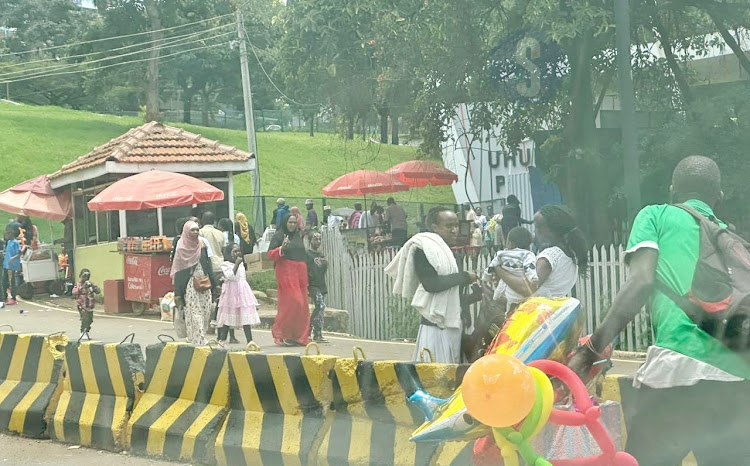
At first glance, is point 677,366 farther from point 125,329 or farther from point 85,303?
point 125,329

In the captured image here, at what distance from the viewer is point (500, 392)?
3.04 metres

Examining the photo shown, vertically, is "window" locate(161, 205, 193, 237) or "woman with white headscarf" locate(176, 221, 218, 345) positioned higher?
"window" locate(161, 205, 193, 237)

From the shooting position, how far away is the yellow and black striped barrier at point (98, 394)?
24.5 ft

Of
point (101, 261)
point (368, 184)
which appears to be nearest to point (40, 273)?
point (101, 261)

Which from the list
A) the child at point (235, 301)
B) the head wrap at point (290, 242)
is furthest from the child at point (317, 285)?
the child at point (235, 301)

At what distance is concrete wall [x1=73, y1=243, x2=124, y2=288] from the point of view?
20.3 m

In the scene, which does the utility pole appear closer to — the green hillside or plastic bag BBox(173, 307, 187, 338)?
the green hillside

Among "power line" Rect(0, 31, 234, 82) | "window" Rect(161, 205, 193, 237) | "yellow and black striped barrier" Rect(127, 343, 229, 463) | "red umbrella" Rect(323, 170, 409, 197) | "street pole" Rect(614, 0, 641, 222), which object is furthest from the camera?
"power line" Rect(0, 31, 234, 82)

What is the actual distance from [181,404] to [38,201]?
56.6ft

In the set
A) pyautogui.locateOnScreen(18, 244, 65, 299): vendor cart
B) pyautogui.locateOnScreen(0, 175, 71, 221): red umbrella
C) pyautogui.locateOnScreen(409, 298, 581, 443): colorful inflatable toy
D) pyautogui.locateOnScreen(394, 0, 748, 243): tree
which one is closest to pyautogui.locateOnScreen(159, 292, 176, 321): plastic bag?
pyautogui.locateOnScreen(394, 0, 748, 243): tree

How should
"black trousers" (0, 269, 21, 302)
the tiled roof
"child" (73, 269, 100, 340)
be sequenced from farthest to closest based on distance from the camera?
"black trousers" (0, 269, 21, 302) → the tiled roof → "child" (73, 269, 100, 340)

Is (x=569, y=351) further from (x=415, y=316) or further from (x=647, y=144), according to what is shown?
(x=647, y=144)

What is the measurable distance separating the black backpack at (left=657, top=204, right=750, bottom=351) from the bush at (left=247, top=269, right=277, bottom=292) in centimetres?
1652

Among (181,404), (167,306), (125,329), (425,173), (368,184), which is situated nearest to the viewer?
(181,404)
